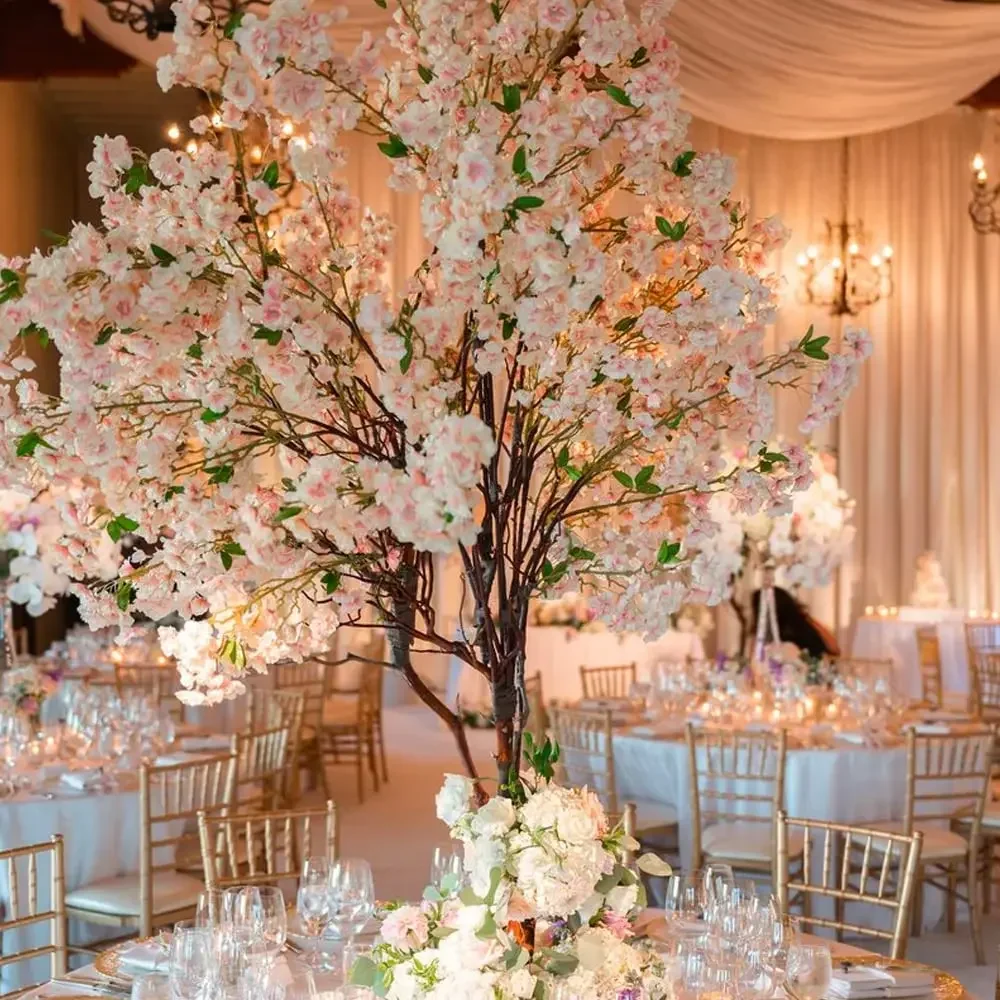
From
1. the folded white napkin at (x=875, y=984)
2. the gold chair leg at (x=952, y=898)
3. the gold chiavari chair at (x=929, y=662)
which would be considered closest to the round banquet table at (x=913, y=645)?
the gold chiavari chair at (x=929, y=662)

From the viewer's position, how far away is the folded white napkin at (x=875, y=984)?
274 centimetres

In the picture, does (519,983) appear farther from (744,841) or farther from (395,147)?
(744,841)

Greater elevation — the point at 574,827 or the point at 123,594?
the point at 123,594

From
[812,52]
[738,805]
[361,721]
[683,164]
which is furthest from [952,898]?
[812,52]

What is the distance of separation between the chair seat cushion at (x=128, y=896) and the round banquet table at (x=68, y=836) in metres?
0.08

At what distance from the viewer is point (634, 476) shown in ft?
6.69

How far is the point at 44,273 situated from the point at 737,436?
0.93m

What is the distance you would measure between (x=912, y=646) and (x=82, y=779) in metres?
7.04

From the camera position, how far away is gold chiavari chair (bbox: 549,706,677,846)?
18.6ft

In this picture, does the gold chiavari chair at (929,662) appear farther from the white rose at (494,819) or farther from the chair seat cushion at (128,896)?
the white rose at (494,819)

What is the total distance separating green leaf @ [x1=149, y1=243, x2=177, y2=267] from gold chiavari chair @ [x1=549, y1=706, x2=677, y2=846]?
4076mm

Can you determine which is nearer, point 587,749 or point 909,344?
point 587,749

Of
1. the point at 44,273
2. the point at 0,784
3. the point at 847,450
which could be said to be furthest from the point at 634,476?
the point at 847,450

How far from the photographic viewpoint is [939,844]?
5469 mm
